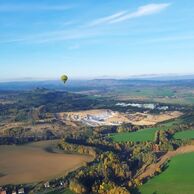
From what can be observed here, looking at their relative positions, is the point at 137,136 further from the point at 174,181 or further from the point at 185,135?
the point at 174,181

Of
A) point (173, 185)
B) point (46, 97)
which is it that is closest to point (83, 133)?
point (173, 185)

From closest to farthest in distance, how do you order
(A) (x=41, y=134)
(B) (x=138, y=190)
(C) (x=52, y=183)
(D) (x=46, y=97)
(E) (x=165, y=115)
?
(B) (x=138, y=190), (C) (x=52, y=183), (A) (x=41, y=134), (E) (x=165, y=115), (D) (x=46, y=97)

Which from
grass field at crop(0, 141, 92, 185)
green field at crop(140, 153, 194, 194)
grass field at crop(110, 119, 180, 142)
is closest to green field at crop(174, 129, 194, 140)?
grass field at crop(110, 119, 180, 142)

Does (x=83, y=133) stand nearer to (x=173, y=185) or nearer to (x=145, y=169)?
(x=145, y=169)

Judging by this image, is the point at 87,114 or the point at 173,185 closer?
the point at 173,185

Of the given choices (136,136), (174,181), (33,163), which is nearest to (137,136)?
(136,136)
